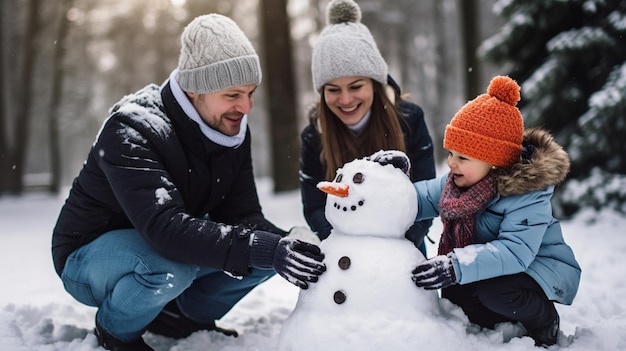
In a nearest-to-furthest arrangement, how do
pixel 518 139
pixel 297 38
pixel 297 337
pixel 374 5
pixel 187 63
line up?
pixel 297 337 → pixel 518 139 → pixel 187 63 → pixel 374 5 → pixel 297 38

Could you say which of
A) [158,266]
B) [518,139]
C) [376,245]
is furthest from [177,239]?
[518,139]

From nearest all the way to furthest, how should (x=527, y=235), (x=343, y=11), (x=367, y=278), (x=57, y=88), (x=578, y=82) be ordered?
(x=367, y=278)
(x=527, y=235)
(x=343, y=11)
(x=578, y=82)
(x=57, y=88)

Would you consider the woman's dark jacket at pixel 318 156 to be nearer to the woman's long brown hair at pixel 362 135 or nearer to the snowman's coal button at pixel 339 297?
the woman's long brown hair at pixel 362 135

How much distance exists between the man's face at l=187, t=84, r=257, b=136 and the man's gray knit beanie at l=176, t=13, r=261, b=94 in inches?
1.4

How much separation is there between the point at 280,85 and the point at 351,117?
5.28 metres

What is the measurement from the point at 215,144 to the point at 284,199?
532cm

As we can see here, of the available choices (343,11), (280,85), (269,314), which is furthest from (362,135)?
(280,85)

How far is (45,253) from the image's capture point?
5441 mm

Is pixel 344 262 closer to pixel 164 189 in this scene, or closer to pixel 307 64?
pixel 164 189

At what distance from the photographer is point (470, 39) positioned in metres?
8.05

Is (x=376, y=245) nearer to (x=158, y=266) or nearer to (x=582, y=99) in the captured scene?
(x=158, y=266)

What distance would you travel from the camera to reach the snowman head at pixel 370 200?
84.2 inches

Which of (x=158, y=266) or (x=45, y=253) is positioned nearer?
(x=158, y=266)

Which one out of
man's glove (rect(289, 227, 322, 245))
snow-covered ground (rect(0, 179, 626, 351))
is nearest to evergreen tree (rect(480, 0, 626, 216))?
snow-covered ground (rect(0, 179, 626, 351))
